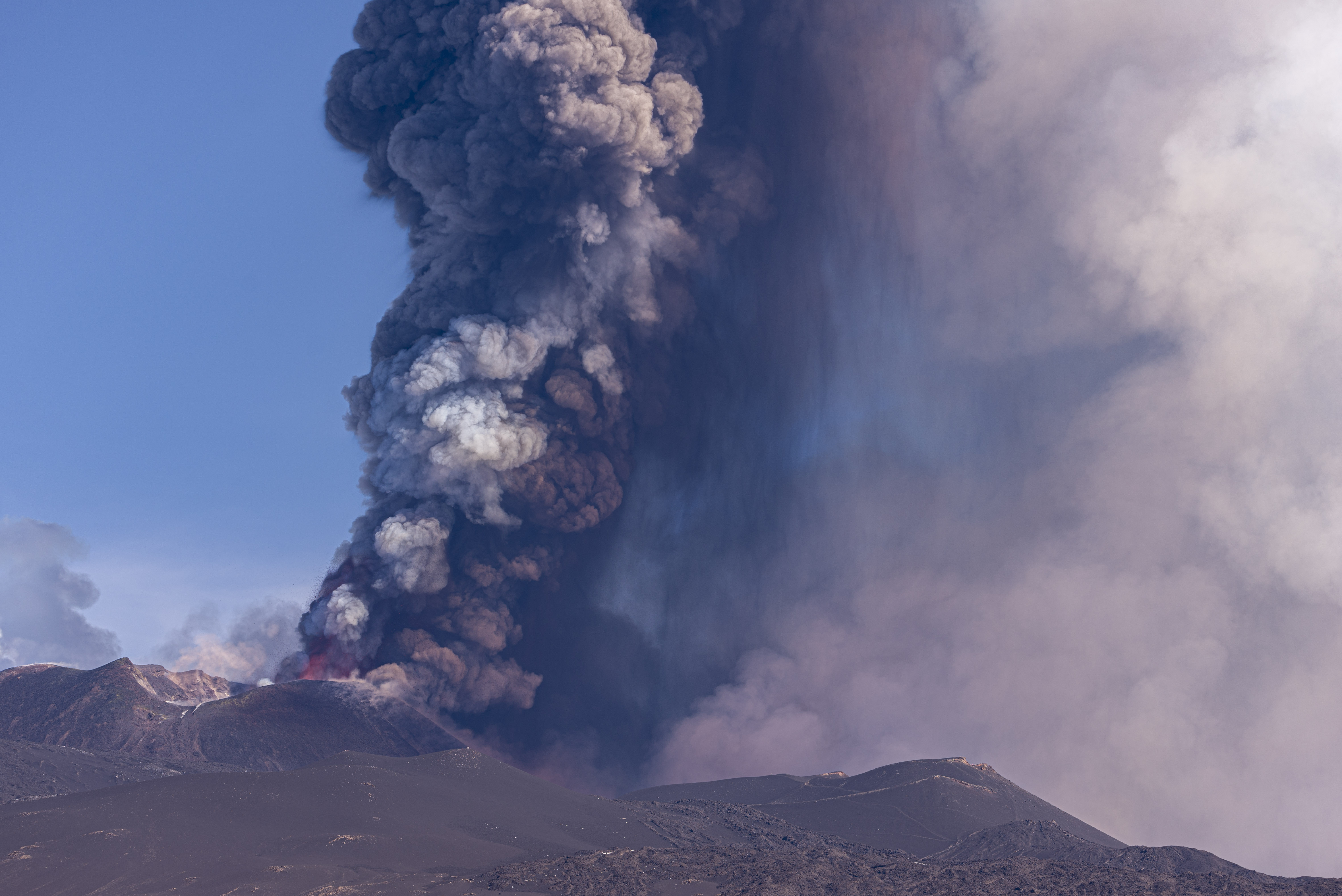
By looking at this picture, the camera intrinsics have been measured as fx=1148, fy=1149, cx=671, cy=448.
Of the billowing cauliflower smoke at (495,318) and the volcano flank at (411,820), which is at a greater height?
the billowing cauliflower smoke at (495,318)

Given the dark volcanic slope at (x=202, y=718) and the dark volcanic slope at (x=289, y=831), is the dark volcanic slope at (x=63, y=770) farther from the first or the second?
the dark volcanic slope at (x=289, y=831)

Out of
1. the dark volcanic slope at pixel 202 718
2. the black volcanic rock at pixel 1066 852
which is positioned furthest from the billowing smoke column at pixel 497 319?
the black volcanic rock at pixel 1066 852

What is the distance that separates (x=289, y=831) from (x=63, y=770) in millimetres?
13009

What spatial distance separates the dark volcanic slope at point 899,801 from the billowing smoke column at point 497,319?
583 inches

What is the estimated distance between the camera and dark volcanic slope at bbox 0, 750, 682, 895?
2964 centimetres

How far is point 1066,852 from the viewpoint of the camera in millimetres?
42812

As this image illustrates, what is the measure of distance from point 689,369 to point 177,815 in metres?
44.7

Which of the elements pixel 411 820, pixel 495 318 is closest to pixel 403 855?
pixel 411 820

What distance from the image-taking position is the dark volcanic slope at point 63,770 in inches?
1539

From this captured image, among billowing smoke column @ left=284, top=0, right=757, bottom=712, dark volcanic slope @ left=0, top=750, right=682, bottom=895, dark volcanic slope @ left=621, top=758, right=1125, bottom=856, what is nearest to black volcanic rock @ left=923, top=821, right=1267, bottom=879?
dark volcanic slope @ left=621, top=758, right=1125, bottom=856

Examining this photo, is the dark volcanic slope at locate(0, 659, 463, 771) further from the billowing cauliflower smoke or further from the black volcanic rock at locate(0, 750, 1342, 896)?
the black volcanic rock at locate(0, 750, 1342, 896)

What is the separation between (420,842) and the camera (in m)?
34.4

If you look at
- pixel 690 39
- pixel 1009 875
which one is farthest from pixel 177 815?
pixel 690 39

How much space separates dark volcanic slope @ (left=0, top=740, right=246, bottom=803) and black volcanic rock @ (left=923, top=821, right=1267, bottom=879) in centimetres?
2974
